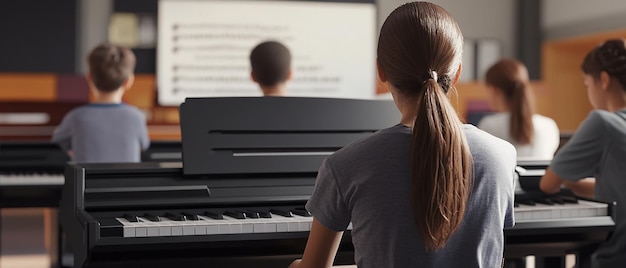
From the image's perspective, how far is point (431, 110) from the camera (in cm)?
140

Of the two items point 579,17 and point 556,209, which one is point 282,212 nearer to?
point 556,209

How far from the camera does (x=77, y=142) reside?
334 centimetres

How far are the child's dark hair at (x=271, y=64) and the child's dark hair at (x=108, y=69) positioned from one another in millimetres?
698

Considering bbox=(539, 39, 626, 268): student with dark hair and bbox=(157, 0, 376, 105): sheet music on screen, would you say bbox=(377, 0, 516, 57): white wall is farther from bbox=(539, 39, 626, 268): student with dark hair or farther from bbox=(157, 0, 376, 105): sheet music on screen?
bbox=(539, 39, 626, 268): student with dark hair

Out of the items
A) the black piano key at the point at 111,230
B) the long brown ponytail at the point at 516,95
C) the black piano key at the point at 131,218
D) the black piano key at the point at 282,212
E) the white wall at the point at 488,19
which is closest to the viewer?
the black piano key at the point at 111,230

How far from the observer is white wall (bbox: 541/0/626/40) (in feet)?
24.2

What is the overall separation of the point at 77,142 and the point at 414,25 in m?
2.22

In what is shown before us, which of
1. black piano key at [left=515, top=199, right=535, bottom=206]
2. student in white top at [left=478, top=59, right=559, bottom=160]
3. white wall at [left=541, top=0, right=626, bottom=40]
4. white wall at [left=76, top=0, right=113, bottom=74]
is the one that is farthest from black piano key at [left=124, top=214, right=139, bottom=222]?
white wall at [left=541, top=0, right=626, bottom=40]

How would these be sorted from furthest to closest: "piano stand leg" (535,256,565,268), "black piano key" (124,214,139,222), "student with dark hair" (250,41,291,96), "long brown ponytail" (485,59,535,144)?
"long brown ponytail" (485,59,535,144) < "student with dark hair" (250,41,291,96) < "piano stand leg" (535,256,565,268) < "black piano key" (124,214,139,222)

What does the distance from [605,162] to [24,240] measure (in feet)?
12.6

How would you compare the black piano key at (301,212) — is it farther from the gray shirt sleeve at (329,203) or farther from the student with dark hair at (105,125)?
the student with dark hair at (105,125)

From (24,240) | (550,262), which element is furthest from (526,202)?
(24,240)

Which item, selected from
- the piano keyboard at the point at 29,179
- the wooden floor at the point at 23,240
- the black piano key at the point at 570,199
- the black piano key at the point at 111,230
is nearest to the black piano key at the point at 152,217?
the black piano key at the point at 111,230

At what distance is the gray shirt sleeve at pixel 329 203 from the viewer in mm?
1449
